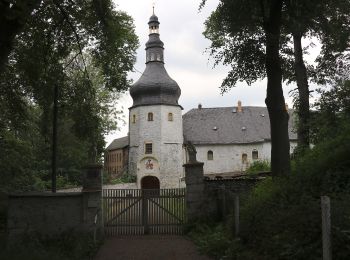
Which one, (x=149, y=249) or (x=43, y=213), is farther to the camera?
(x=43, y=213)

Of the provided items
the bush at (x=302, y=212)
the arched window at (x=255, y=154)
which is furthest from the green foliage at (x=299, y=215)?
the arched window at (x=255, y=154)

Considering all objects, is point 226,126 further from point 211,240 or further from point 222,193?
point 211,240

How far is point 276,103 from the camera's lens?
12.4 metres

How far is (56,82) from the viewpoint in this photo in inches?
595

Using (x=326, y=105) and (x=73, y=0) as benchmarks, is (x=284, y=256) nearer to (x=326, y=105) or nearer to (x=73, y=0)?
(x=73, y=0)

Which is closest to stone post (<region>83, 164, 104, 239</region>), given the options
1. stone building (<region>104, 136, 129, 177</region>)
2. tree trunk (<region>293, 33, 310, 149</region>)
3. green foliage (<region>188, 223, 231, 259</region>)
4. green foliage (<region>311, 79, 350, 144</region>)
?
green foliage (<region>188, 223, 231, 259</region>)

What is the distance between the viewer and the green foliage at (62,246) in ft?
31.7

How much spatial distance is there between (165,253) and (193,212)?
4.24m

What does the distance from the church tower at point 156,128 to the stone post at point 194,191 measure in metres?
27.3

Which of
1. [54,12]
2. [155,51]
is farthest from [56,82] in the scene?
[155,51]

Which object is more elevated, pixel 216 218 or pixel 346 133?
pixel 346 133

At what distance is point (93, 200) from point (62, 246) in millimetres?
1792

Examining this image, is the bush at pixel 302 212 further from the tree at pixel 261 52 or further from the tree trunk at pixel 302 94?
the tree trunk at pixel 302 94

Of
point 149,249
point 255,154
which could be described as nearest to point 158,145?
point 255,154
